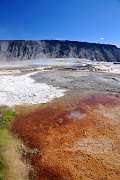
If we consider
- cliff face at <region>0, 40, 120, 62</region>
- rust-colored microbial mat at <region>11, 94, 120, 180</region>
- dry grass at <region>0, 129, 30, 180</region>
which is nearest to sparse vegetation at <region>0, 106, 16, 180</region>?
dry grass at <region>0, 129, 30, 180</region>

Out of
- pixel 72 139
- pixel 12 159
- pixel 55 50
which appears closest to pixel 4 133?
pixel 12 159

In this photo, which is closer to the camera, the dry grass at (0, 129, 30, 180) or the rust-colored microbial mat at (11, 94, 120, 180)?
the dry grass at (0, 129, 30, 180)

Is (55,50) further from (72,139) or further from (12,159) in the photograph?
(12,159)

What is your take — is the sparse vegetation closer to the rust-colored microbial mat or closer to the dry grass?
the dry grass

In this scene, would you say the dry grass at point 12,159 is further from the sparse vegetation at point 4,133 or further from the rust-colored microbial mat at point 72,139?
the rust-colored microbial mat at point 72,139

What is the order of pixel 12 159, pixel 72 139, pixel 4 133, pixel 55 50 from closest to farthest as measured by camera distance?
1. pixel 12 159
2. pixel 72 139
3. pixel 4 133
4. pixel 55 50

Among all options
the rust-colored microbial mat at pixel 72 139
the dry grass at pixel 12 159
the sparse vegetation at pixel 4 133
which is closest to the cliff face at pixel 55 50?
the sparse vegetation at pixel 4 133
